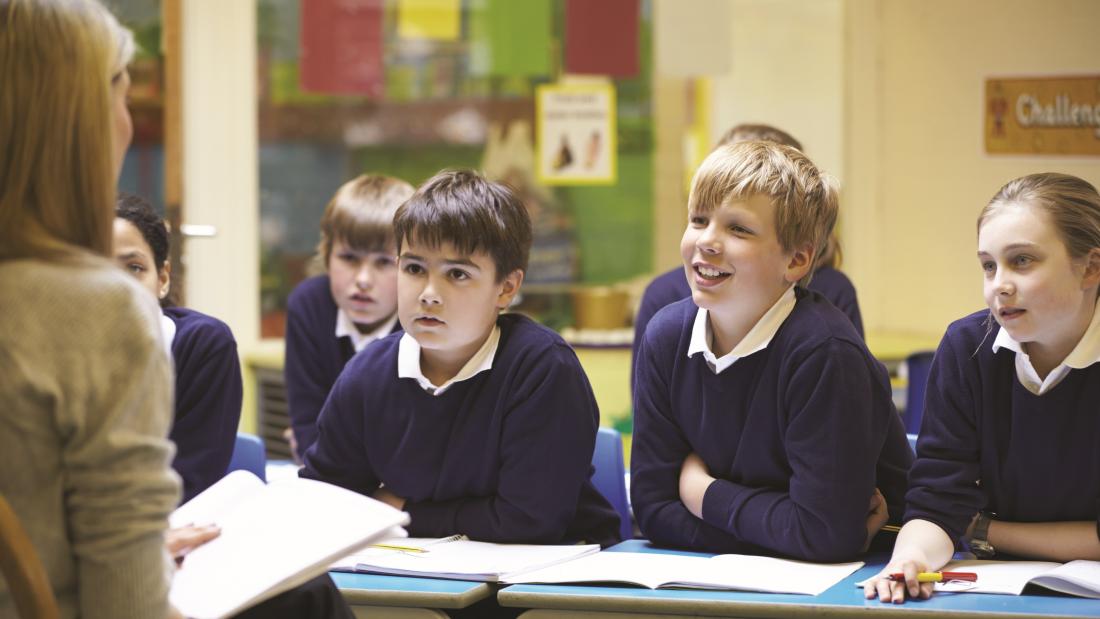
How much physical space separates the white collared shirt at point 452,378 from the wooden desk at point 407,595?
456mm

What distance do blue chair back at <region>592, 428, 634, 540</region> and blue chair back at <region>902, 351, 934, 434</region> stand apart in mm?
1048

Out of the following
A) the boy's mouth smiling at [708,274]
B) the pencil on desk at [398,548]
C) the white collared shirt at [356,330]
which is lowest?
the pencil on desk at [398,548]

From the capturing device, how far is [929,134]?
4344 millimetres

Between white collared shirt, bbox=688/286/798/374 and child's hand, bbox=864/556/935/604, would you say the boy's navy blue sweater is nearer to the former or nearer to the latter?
white collared shirt, bbox=688/286/798/374

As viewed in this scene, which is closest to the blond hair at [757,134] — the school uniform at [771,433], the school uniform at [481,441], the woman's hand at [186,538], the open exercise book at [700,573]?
the school uniform at [771,433]

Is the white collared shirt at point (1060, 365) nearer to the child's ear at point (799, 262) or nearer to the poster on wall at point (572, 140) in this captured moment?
the child's ear at point (799, 262)

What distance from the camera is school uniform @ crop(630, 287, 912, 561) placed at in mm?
1974

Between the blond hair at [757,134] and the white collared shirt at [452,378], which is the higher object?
the blond hair at [757,134]

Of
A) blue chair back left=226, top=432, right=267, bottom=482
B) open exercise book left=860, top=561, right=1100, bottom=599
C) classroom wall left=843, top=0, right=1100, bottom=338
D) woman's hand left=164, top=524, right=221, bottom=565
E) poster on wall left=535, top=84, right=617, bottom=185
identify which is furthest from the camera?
poster on wall left=535, top=84, right=617, bottom=185

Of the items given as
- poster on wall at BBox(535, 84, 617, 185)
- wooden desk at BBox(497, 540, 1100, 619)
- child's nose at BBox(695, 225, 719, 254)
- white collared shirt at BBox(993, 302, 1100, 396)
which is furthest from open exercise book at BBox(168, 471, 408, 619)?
poster on wall at BBox(535, 84, 617, 185)

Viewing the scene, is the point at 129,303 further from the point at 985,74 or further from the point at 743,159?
the point at 985,74

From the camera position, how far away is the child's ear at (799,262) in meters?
2.15

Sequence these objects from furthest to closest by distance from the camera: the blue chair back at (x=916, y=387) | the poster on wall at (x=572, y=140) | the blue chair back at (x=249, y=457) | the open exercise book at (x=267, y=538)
Result: 1. the poster on wall at (x=572, y=140)
2. the blue chair back at (x=916, y=387)
3. the blue chair back at (x=249, y=457)
4. the open exercise book at (x=267, y=538)

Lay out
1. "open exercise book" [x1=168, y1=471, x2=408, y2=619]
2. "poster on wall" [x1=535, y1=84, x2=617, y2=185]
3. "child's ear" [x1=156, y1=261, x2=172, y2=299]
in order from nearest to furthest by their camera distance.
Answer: "open exercise book" [x1=168, y1=471, x2=408, y2=619] < "child's ear" [x1=156, y1=261, x2=172, y2=299] < "poster on wall" [x1=535, y1=84, x2=617, y2=185]
